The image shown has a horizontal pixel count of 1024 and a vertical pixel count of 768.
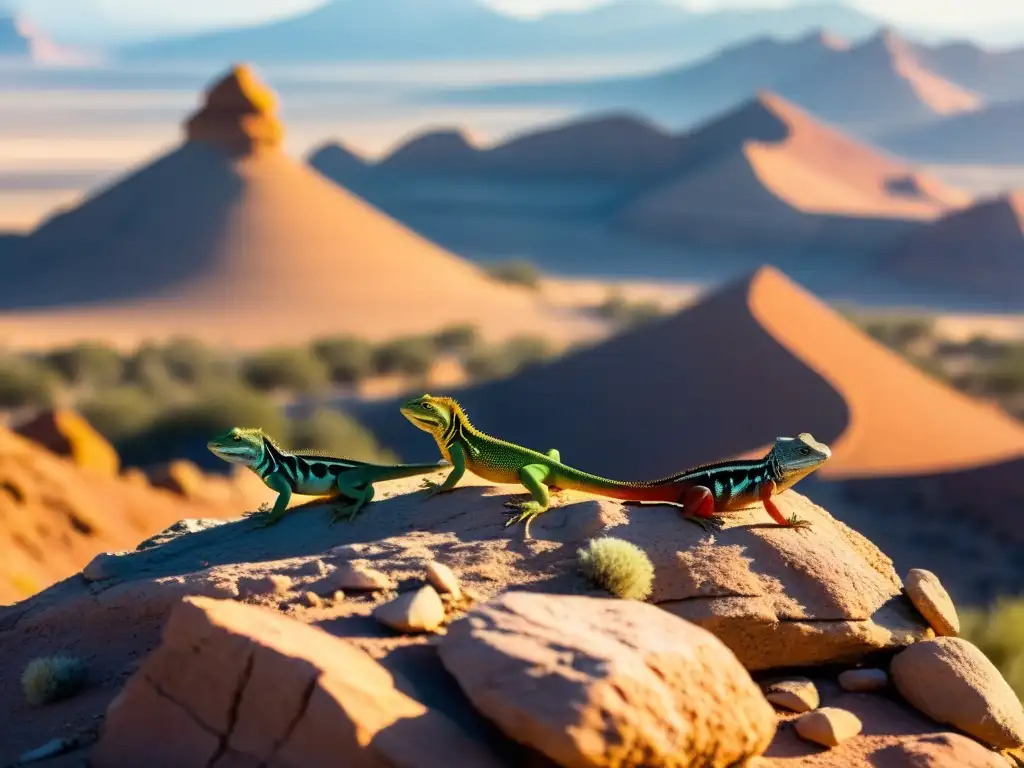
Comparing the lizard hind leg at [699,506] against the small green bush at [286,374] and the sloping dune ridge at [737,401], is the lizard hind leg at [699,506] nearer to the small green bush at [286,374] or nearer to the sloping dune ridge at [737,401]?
the sloping dune ridge at [737,401]

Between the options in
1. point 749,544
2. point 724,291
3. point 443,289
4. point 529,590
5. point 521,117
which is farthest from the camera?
point 521,117

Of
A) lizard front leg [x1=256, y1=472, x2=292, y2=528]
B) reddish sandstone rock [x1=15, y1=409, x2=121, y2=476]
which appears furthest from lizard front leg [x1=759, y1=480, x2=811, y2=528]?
reddish sandstone rock [x1=15, y1=409, x2=121, y2=476]

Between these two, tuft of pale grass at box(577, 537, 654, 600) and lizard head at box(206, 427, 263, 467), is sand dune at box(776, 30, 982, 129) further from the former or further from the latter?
tuft of pale grass at box(577, 537, 654, 600)

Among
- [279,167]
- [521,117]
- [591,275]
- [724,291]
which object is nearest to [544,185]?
[591,275]

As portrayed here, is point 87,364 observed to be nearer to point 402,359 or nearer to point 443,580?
point 402,359

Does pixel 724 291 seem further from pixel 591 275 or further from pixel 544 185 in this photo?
pixel 544 185

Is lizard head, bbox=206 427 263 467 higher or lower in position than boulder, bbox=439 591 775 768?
higher

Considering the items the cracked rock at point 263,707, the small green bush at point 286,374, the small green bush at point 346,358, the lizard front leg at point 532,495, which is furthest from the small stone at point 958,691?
the small green bush at point 346,358
